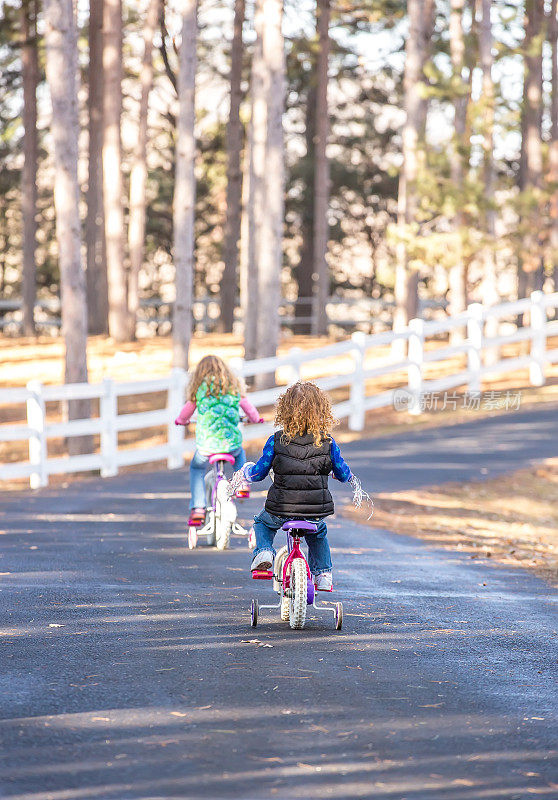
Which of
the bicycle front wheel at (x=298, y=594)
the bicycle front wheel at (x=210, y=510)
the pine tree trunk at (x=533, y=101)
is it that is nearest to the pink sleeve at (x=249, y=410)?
the bicycle front wheel at (x=210, y=510)

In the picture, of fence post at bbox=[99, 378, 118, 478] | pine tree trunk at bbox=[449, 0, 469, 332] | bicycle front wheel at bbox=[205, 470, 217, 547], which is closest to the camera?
bicycle front wheel at bbox=[205, 470, 217, 547]

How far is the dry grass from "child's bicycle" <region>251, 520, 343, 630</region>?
10.5ft

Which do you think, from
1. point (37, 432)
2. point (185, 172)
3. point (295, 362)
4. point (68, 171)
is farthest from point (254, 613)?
point (185, 172)

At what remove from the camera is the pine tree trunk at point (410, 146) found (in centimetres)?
2684

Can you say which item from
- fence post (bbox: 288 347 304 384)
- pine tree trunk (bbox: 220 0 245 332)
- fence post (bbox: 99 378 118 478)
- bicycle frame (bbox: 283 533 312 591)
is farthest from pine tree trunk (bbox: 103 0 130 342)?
bicycle frame (bbox: 283 533 312 591)

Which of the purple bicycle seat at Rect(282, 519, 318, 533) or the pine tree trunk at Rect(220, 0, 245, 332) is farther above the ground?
the pine tree trunk at Rect(220, 0, 245, 332)

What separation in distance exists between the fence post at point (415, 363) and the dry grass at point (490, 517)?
5.68 m

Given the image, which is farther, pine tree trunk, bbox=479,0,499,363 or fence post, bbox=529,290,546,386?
pine tree trunk, bbox=479,0,499,363

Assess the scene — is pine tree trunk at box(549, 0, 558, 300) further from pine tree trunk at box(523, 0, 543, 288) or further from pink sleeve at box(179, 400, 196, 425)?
pink sleeve at box(179, 400, 196, 425)

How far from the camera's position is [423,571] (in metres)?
9.84

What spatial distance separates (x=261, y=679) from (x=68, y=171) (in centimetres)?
1237

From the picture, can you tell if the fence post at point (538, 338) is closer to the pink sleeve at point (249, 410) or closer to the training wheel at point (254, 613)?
the pink sleeve at point (249, 410)

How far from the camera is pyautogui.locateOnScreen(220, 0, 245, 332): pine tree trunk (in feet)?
112

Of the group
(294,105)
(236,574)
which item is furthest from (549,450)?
(294,105)
